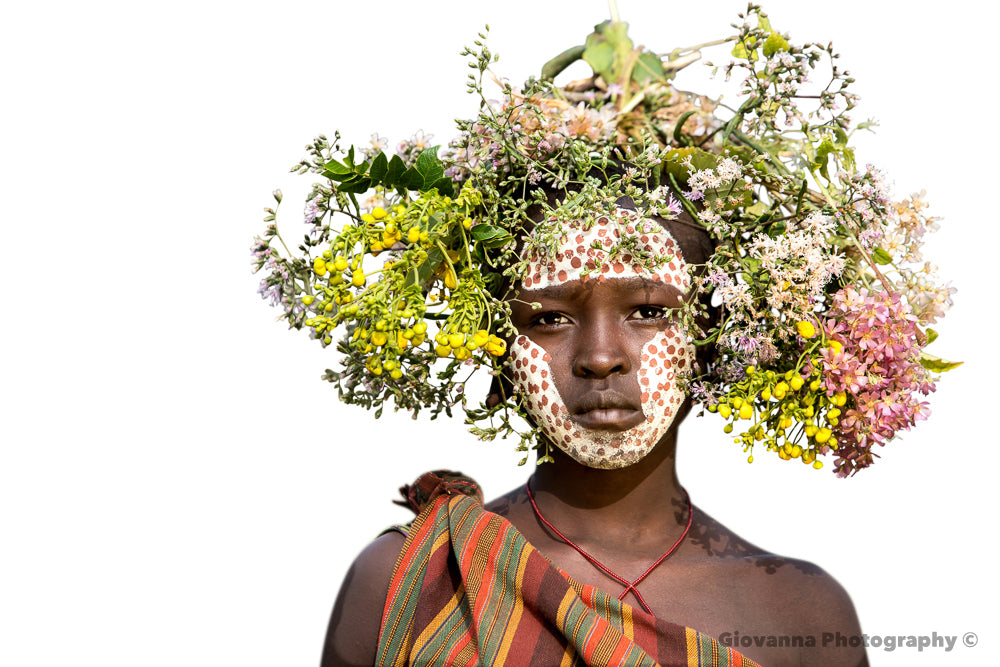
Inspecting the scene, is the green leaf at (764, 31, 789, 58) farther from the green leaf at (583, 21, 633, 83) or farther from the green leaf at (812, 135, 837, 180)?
the green leaf at (583, 21, 633, 83)

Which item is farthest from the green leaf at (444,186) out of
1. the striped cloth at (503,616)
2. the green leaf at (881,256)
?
the green leaf at (881,256)

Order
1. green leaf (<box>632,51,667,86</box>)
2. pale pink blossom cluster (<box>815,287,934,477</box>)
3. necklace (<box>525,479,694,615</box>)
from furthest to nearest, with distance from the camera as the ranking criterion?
green leaf (<box>632,51,667,86</box>), necklace (<box>525,479,694,615</box>), pale pink blossom cluster (<box>815,287,934,477</box>)

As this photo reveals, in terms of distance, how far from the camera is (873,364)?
2801 millimetres

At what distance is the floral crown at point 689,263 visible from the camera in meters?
2.81

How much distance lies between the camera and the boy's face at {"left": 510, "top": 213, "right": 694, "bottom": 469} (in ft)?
9.46

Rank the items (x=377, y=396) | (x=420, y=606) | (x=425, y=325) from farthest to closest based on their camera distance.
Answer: (x=377, y=396)
(x=420, y=606)
(x=425, y=325)

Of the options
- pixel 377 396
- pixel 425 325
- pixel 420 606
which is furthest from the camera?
pixel 377 396

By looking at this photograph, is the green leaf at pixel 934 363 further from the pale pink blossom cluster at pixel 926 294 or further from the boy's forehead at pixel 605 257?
the boy's forehead at pixel 605 257

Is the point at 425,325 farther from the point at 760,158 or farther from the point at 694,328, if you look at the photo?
the point at 760,158

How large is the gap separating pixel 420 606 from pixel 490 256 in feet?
3.03

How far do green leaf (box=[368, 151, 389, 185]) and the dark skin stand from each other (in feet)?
1.57

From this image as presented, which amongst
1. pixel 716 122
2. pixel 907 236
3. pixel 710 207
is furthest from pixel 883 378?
pixel 716 122

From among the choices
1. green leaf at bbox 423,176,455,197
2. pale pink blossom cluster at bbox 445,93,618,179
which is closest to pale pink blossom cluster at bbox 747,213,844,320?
pale pink blossom cluster at bbox 445,93,618,179

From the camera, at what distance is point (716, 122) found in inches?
127
